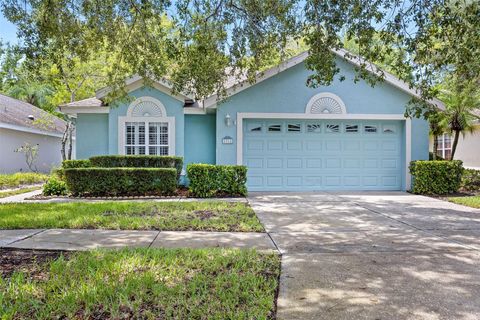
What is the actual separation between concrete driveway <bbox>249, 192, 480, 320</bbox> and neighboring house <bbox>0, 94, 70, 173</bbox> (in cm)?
1579

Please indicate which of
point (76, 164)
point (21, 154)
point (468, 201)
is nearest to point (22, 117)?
point (21, 154)

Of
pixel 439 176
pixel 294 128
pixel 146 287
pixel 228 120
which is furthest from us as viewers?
pixel 294 128

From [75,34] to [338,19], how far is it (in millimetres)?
6172

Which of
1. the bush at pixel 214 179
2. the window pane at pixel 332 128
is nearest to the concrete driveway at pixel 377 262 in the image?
the bush at pixel 214 179

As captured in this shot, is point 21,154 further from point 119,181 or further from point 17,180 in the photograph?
point 119,181

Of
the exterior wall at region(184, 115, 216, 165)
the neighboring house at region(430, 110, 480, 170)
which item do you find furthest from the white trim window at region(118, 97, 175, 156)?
the neighboring house at region(430, 110, 480, 170)

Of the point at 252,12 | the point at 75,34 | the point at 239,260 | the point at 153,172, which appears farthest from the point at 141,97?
the point at 239,260

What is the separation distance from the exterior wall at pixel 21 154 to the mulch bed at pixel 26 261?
16.0m

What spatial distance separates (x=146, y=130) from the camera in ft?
42.7

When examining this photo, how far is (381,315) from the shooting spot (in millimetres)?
3016

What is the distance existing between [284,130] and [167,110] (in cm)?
436

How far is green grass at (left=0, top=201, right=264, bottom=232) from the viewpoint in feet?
20.8

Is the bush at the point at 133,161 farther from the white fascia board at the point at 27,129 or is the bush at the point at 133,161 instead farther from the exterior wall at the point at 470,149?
the exterior wall at the point at 470,149

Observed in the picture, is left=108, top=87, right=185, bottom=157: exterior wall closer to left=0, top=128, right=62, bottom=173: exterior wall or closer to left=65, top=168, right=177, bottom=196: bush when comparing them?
left=65, top=168, right=177, bottom=196: bush
